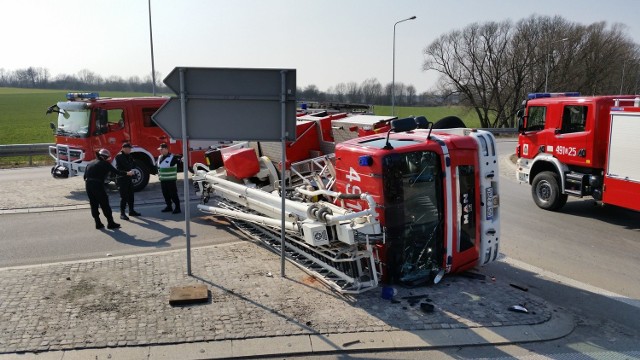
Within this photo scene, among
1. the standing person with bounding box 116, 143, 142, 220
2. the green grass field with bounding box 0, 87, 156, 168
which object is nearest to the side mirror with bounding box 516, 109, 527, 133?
the standing person with bounding box 116, 143, 142, 220

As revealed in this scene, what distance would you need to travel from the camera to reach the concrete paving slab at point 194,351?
14.3 feet

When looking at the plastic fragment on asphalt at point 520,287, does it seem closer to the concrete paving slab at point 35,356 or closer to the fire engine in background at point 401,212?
the fire engine in background at point 401,212

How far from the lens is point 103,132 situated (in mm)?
12953

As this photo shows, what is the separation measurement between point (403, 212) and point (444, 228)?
1.87ft

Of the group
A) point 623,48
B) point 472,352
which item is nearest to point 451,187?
point 472,352

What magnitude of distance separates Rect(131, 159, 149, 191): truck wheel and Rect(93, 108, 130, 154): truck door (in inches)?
30.8

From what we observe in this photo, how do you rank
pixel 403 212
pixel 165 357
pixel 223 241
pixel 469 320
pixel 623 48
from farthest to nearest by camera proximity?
pixel 623 48
pixel 223 241
pixel 403 212
pixel 469 320
pixel 165 357

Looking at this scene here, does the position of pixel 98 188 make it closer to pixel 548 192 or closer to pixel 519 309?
pixel 519 309

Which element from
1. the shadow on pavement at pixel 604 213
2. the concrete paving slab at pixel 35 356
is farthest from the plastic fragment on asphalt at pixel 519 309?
the shadow on pavement at pixel 604 213

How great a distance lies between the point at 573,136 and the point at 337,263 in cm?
696

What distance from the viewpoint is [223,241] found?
8148mm

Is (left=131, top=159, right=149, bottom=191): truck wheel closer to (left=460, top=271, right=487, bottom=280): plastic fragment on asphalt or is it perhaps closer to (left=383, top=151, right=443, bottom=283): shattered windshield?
(left=383, top=151, right=443, bottom=283): shattered windshield

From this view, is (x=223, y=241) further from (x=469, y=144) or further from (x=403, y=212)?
(x=469, y=144)

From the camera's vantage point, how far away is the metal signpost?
5.77 m
